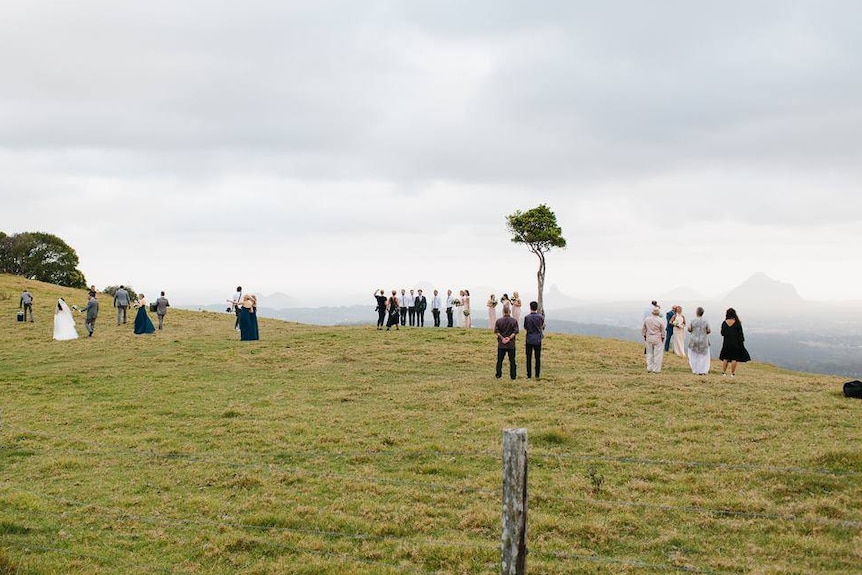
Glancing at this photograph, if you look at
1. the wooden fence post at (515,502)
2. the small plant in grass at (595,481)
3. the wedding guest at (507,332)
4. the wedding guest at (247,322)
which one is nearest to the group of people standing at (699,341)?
the wedding guest at (507,332)

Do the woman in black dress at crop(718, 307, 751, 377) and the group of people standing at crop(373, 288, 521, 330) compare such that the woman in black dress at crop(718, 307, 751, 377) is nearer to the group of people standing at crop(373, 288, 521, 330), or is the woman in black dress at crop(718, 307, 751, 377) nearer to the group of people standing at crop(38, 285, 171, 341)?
the group of people standing at crop(373, 288, 521, 330)

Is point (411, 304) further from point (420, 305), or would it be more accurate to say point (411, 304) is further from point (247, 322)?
point (247, 322)

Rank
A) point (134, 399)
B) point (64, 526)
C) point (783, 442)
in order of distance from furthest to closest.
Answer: point (134, 399), point (783, 442), point (64, 526)

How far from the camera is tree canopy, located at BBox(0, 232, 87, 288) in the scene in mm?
100188

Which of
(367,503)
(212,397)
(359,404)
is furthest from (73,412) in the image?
(367,503)

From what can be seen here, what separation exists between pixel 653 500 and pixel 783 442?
18.4ft

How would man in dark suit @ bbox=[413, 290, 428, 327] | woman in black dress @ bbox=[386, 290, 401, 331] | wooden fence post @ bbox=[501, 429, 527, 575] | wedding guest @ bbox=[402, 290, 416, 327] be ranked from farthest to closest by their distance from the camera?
wedding guest @ bbox=[402, 290, 416, 327], man in dark suit @ bbox=[413, 290, 428, 327], woman in black dress @ bbox=[386, 290, 401, 331], wooden fence post @ bbox=[501, 429, 527, 575]

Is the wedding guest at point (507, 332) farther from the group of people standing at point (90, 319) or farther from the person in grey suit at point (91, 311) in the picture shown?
the person in grey suit at point (91, 311)

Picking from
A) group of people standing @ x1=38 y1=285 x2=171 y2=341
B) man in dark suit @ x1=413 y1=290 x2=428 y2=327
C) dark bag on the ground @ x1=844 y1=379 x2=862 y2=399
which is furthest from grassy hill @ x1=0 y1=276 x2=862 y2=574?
man in dark suit @ x1=413 y1=290 x2=428 y2=327

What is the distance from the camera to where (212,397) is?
21.8 metres

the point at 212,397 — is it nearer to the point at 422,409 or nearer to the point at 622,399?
the point at 422,409

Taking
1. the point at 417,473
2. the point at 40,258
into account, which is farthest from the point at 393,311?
the point at 40,258

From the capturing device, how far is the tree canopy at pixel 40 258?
10019cm

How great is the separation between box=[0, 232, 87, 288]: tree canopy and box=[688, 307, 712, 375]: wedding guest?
10701 centimetres
